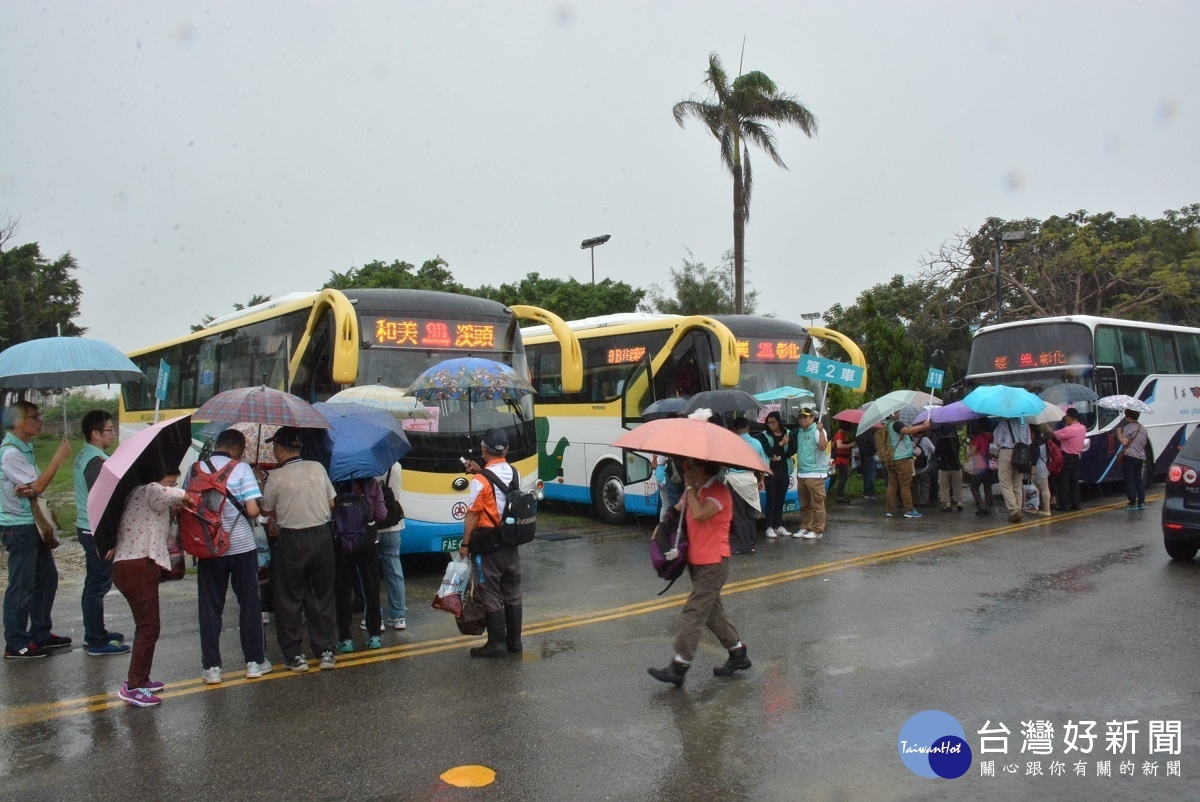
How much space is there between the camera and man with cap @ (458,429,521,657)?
685cm

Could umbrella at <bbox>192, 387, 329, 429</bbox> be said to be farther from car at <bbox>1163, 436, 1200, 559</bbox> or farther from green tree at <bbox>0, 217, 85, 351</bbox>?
green tree at <bbox>0, 217, 85, 351</bbox>

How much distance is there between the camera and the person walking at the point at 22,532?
23.0ft

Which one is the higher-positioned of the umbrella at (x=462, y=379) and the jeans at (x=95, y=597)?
the umbrella at (x=462, y=379)

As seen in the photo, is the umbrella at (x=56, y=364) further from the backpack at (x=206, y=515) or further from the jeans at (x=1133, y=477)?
the jeans at (x=1133, y=477)

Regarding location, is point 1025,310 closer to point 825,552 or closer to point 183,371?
point 825,552

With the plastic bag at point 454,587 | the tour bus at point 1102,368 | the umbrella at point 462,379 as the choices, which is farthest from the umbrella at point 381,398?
the tour bus at point 1102,368

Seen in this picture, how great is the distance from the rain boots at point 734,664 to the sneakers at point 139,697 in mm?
3544

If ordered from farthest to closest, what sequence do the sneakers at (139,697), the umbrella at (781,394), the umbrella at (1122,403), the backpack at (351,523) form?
the umbrella at (1122,403) < the umbrella at (781,394) < the backpack at (351,523) < the sneakers at (139,697)

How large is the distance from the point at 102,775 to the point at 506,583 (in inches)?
114

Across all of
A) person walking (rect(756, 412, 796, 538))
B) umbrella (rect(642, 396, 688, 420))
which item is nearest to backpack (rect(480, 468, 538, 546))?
umbrella (rect(642, 396, 688, 420))

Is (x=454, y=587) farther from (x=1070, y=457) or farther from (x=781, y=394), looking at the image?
(x=1070, y=457)

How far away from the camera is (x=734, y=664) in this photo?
6316mm

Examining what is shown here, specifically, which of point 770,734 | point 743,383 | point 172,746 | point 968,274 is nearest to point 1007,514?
point 743,383

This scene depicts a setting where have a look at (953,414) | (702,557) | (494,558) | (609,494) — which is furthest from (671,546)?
(953,414)
